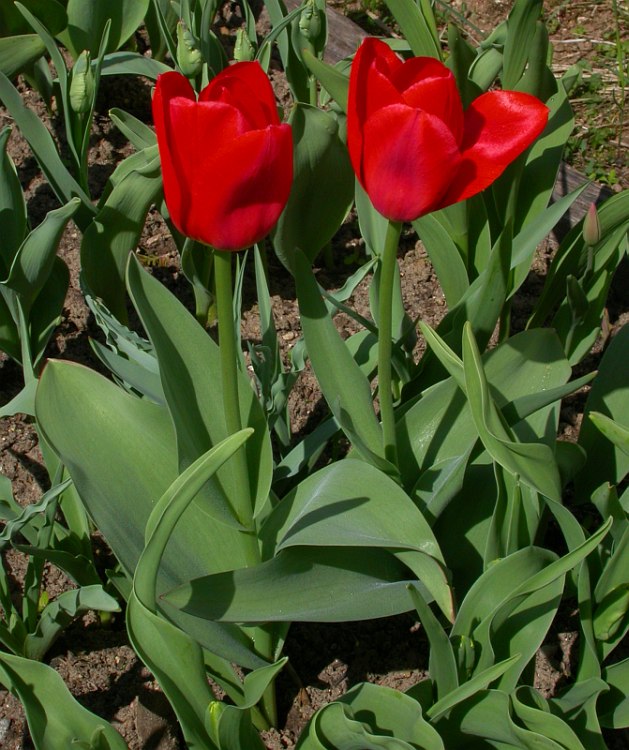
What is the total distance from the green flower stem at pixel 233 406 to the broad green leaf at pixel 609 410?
0.58m

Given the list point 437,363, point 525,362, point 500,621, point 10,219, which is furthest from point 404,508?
point 10,219

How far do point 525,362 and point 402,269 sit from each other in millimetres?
791

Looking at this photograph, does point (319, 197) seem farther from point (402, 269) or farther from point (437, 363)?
point (402, 269)

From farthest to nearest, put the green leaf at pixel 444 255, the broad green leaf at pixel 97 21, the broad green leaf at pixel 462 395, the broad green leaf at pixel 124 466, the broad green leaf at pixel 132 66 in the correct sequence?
the broad green leaf at pixel 97 21 < the broad green leaf at pixel 132 66 < the green leaf at pixel 444 255 < the broad green leaf at pixel 462 395 < the broad green leaf at pixel 124 466

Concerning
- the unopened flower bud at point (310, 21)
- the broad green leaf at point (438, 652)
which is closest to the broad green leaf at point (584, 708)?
the broad green leaf at point (438, 652)

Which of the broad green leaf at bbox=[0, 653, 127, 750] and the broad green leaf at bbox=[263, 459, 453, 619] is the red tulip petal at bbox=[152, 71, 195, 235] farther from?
the broad green leaf at bbox=[0, 653, 127, 750]

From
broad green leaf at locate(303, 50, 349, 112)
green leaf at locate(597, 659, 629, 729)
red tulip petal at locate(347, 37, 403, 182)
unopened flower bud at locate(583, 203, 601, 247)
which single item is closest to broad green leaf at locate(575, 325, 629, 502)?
unopened flower bud at locate(583, 203, 601, 247)

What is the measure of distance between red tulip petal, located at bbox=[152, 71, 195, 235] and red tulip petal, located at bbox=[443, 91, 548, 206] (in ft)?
0.88

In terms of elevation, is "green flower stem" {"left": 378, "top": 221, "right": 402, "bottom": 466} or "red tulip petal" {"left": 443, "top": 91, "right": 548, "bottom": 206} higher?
"red tulip petal" {"left": 443, "top": 91, "right": 548, "bottom": 206}

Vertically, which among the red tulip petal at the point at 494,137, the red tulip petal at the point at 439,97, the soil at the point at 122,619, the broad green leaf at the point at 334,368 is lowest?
the soil at the point at 122,619

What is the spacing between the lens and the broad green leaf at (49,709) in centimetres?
101

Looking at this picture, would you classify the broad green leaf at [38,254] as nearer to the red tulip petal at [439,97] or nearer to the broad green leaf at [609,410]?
the red tulip petal at [439,97]

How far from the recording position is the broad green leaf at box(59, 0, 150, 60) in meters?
1.99

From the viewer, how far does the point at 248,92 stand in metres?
0.82
